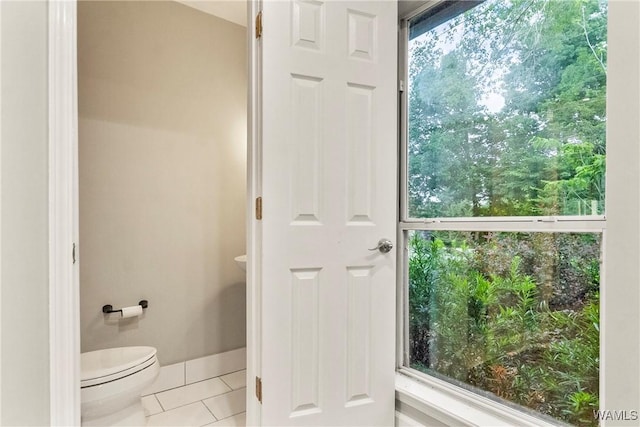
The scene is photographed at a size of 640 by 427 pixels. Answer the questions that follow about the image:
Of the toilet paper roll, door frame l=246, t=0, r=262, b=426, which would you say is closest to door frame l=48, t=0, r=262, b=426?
door frame l=246, t=0, r=262, b=426

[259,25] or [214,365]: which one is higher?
[259,25]

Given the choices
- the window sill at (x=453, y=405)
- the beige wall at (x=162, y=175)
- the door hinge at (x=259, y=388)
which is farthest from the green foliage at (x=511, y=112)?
the beige wall at (x=162, y=175)

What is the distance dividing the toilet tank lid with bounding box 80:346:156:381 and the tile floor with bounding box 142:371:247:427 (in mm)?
396

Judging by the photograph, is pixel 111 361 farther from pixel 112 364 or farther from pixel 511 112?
pixel 511 112

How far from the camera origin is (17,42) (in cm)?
102

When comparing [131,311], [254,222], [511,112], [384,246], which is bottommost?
[131,311]

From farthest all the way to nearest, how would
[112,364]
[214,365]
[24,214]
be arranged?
[214,365] < [112,364] < [24,214]

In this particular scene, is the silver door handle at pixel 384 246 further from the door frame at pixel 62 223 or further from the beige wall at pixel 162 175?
the beige wall at pixel 162 175

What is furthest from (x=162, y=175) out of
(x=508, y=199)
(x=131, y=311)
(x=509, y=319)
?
(x=509, y=319)

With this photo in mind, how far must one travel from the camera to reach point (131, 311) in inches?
81.3

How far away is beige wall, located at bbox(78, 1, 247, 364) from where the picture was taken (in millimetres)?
2041

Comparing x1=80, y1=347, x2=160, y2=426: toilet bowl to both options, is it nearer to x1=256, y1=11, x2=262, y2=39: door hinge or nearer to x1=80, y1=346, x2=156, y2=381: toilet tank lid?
x1=80, y1=346, x2=156, y2=381: toilet tank lid

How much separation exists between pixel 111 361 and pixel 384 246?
1.44m

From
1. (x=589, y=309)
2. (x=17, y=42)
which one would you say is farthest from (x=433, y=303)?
(x=17, y=42)
